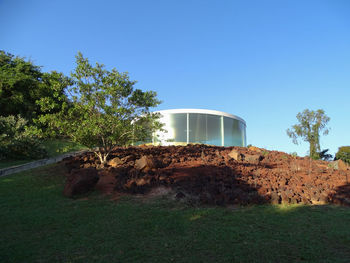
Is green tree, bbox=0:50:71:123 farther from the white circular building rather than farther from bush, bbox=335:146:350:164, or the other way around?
bush, bbox=335:146:350:164

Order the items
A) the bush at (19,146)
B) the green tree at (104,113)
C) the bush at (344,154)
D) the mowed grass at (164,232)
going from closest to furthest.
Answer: the mowed grass at (164,232) < the green tree at (104,113) < the bush at (19,146) < the bush at (344,154)

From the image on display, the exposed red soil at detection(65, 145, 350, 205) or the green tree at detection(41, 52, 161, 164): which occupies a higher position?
the green tree at detection(41, 52, 161, 164)

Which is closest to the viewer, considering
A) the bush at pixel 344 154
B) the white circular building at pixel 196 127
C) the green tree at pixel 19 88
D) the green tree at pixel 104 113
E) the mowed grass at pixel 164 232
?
the mowed grass at pixel 164 232

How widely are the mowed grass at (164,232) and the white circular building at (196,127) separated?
12204mm

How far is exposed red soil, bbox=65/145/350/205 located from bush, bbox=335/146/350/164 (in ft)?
33.3

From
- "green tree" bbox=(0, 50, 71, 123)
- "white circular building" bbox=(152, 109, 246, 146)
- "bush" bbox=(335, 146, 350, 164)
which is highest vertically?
"green tree" bbox=(0, 50, 71, 123)

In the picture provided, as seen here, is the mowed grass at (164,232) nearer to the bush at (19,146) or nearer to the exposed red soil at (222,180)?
the exposed red soil at (222,180)

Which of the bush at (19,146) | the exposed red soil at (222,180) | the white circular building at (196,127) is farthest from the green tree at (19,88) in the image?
the exposed red soil at (222,180)

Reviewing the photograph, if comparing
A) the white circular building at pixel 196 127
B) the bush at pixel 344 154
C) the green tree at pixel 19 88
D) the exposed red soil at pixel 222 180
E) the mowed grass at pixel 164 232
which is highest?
the green tree at pixel 19 88

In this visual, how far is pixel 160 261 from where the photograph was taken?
399cm

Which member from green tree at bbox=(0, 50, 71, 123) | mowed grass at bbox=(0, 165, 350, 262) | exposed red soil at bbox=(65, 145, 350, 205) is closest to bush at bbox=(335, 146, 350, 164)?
exposed red soil at bbox=(65, 145, 350, 205)

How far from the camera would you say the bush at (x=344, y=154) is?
1971cm

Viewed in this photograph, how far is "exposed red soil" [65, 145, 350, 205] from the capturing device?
278 inches

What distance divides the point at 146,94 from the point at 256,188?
6.02 meters
